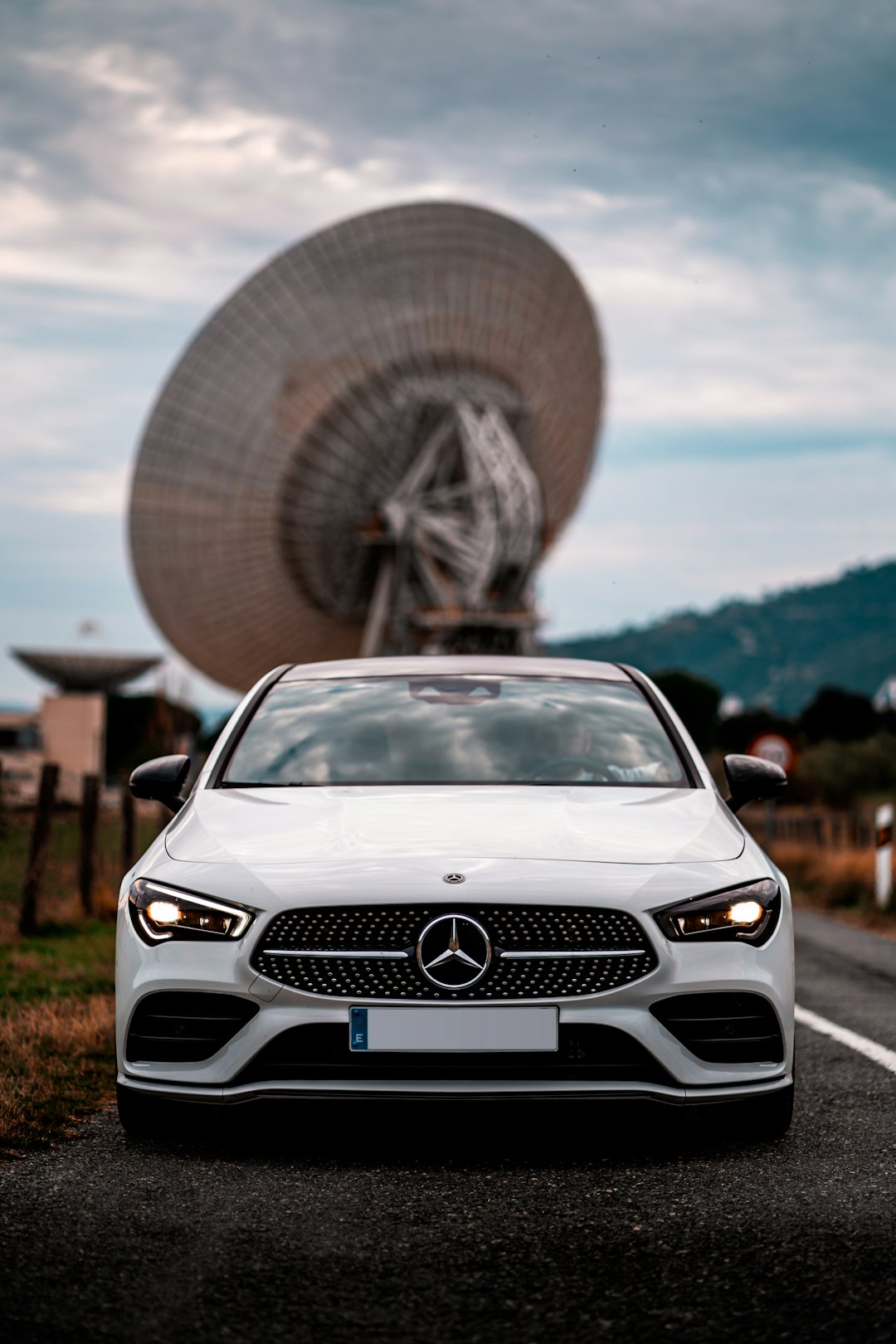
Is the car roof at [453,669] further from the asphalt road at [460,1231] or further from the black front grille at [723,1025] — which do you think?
the black front grille at [723,1025]

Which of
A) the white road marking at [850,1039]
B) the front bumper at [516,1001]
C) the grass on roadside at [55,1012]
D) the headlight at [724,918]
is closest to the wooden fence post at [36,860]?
the grass on roadside at [55,1012]

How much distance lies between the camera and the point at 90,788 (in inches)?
552

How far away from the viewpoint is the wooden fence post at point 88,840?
547 inches

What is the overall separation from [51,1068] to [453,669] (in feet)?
6.84

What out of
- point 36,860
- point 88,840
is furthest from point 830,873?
point 36,860

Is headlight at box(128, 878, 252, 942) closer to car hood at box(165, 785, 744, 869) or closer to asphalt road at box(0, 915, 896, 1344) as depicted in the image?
car hood at box(165, 785, 744, 869)

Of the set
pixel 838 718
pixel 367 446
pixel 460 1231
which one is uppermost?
pixel 367 446

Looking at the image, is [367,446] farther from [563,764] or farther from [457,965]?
[457,965]

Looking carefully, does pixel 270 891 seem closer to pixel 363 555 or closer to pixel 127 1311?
pixel 127 1311

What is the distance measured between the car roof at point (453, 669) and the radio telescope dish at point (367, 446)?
23.8 metres

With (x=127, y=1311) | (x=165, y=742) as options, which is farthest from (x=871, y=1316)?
(x=165, y=742)

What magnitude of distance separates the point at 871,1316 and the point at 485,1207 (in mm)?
1197

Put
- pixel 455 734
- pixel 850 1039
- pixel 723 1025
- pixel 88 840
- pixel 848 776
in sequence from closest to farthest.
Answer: pixel 723 1025, pixel 455 734, pixel 850 1039, pixel 88 840, pixel 848 776

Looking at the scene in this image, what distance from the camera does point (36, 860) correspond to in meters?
12.3
